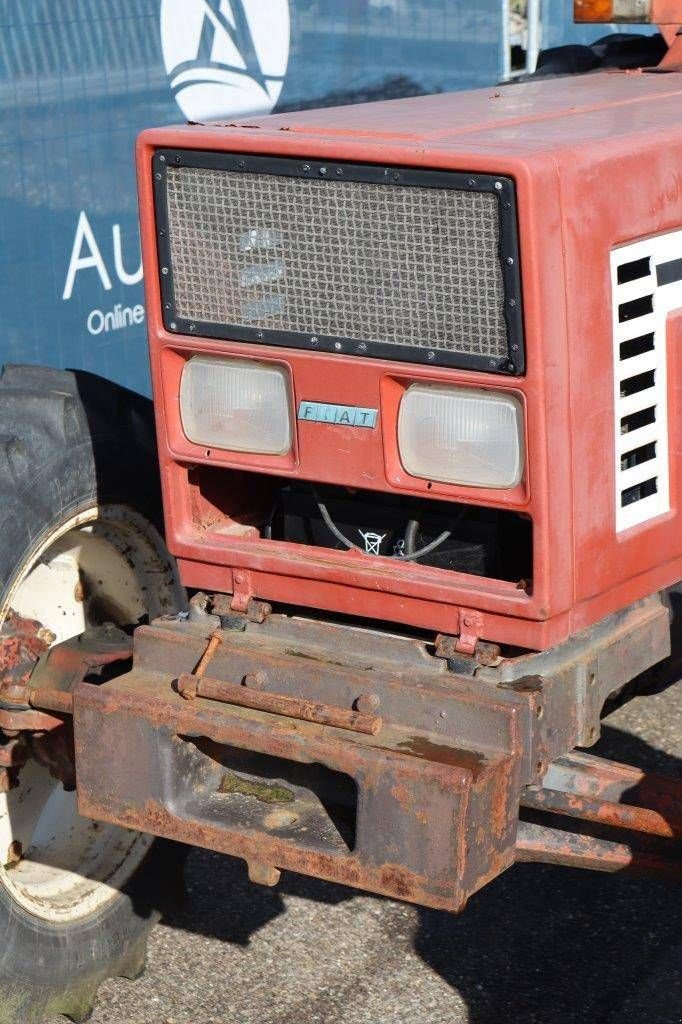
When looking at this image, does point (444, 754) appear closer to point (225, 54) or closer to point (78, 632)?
point (78, 632)

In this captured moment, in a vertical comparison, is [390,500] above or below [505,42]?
below

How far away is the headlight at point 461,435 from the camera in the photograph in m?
2.75

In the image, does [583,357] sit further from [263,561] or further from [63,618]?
[63,618]

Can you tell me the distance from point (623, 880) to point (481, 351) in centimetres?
201

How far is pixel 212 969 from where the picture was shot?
375 centimetres

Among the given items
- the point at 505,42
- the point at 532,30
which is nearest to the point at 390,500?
the point at 505,42

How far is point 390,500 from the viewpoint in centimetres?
313

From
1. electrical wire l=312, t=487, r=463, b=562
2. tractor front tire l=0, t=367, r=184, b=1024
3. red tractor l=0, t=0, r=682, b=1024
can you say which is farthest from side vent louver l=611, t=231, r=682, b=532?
tractor front tire l=0, t=367, r=184, b=1024

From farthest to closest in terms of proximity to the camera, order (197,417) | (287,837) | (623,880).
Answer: (623,880)
(197,417)
(287,837)

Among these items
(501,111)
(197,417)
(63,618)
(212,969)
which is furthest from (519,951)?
(501,111)

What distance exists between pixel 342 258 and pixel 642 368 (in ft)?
1.96

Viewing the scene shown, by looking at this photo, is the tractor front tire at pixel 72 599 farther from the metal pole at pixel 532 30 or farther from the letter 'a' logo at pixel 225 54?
the metal pole at pixel 532 30

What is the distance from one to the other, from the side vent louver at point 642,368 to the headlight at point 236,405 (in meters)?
0.64

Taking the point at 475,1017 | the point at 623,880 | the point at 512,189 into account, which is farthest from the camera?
the point at 623,880
